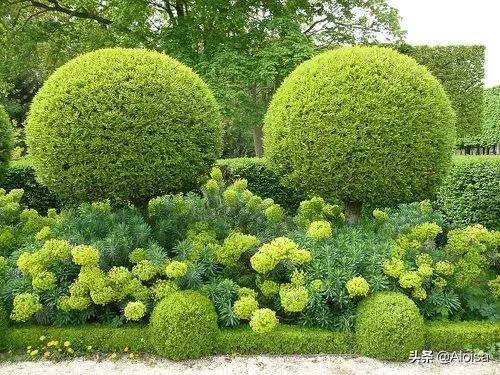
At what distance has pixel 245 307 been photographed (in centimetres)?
420

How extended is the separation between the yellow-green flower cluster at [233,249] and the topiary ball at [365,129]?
3.26ft

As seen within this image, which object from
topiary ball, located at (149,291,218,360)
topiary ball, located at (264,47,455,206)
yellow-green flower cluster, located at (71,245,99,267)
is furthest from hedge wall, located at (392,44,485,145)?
yellow-green flower cluster, located at (71,245,99,267)

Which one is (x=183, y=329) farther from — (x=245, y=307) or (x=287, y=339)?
(x=287, y=339)

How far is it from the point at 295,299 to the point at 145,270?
138cm

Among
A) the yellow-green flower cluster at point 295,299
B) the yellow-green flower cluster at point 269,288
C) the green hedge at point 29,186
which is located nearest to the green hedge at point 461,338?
the yellow-green flower cluster at point 295,299

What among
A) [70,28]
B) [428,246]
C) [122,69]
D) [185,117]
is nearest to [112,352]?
[185,117]

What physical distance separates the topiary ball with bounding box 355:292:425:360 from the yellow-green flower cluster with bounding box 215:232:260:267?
50.2 inches

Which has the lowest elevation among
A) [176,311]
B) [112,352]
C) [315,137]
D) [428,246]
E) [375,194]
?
[112,352]

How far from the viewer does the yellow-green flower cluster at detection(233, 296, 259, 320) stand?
166 inches

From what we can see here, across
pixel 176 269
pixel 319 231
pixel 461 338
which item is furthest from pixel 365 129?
pixel 176 269

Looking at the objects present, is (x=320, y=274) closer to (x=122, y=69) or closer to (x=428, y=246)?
(x=428, y=246)

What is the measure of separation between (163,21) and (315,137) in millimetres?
10382

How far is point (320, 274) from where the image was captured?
445 centimetres

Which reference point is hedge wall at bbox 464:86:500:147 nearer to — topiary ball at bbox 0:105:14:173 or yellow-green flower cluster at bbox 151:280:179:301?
topiary ball at bbox 0:105:14:173
